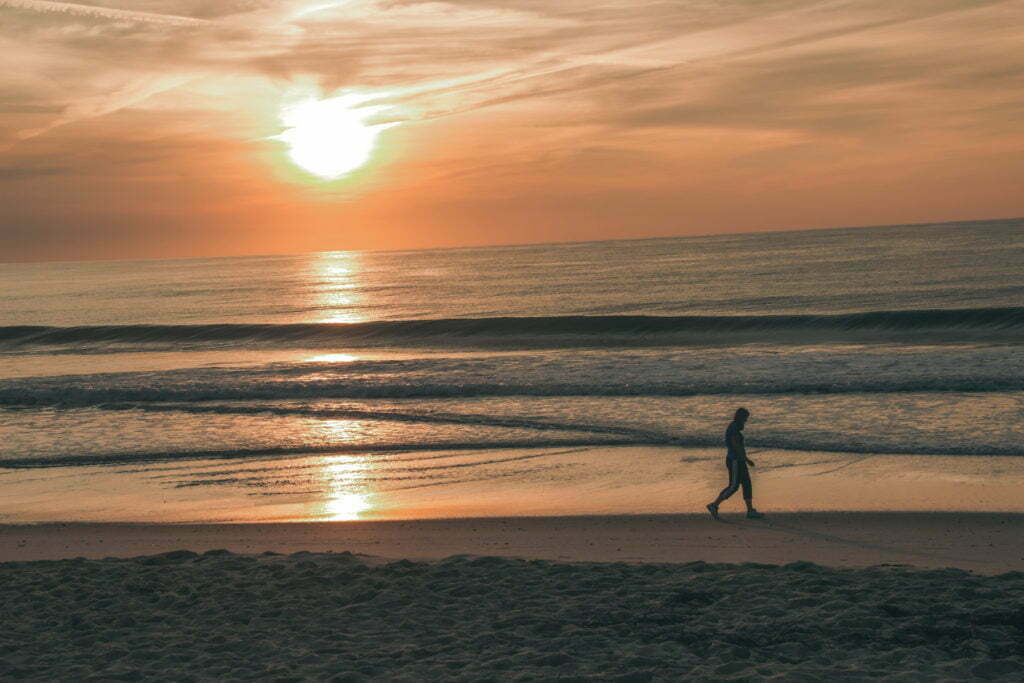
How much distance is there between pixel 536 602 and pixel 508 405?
47.0ft

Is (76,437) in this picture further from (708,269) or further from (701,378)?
(708,269)

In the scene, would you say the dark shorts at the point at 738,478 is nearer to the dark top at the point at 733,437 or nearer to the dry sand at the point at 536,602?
the dark top at the point at 733,437

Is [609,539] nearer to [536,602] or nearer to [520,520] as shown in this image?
[520,520]

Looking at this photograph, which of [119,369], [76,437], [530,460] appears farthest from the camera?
[119,369]

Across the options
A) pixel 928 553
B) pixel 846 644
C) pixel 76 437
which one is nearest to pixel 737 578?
pixel 846 644

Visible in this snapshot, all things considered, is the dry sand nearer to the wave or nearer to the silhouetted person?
the silhouetted person

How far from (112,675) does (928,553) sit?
7.93 meters

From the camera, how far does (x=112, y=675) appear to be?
271 inches

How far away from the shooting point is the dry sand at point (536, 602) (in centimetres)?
693

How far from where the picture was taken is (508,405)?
2266 centimetres

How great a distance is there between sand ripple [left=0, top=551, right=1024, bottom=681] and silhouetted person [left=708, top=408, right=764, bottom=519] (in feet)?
7.73

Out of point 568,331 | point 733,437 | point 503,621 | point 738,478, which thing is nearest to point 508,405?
point 733,437

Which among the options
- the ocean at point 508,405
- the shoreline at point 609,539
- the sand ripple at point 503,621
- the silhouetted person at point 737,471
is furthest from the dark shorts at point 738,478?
the sand ripple at point 503,621

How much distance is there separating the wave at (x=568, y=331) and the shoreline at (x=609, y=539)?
27857 millimetres
